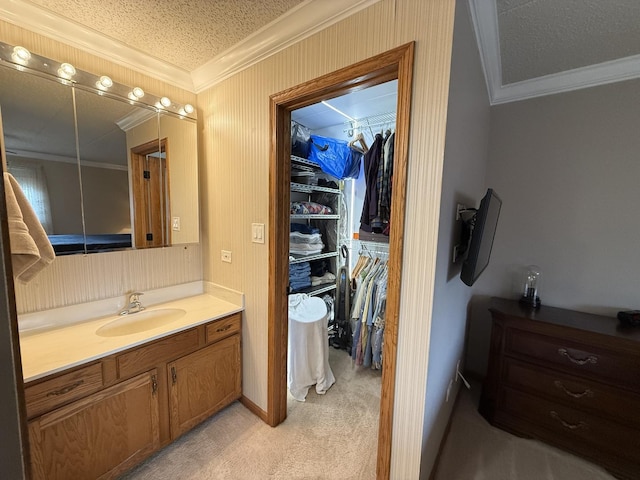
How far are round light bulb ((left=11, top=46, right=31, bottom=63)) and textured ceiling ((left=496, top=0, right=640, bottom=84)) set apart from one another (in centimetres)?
231

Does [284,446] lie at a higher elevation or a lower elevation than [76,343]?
lower

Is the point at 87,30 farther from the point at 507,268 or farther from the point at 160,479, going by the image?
the point at 507,268

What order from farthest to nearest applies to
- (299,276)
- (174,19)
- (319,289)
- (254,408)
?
1. (319,289)
2. (299,276)
3. (254,408)
4. (174,19)

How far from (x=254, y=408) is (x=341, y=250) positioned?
163cm

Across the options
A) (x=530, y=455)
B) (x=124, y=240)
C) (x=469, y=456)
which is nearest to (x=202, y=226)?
(x=124, y=240)

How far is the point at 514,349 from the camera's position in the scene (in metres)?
1.71

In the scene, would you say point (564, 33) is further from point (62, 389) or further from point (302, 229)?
point (62, 389)

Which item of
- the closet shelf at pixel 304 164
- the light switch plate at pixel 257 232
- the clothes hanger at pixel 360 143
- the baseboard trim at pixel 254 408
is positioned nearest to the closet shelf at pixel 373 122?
the clothes hanger at pixel 360 143

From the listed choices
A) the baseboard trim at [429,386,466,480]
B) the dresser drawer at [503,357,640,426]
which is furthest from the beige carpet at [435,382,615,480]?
the dresser drawer at [503,357,640,426]

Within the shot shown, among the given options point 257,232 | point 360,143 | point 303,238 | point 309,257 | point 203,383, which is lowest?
point 203,383

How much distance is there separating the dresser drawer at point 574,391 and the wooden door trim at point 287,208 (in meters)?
1.10

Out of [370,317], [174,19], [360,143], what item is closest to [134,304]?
[174,19]

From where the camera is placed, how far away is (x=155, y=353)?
1.45 meters

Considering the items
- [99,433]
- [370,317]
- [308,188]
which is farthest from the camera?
[308,188]
